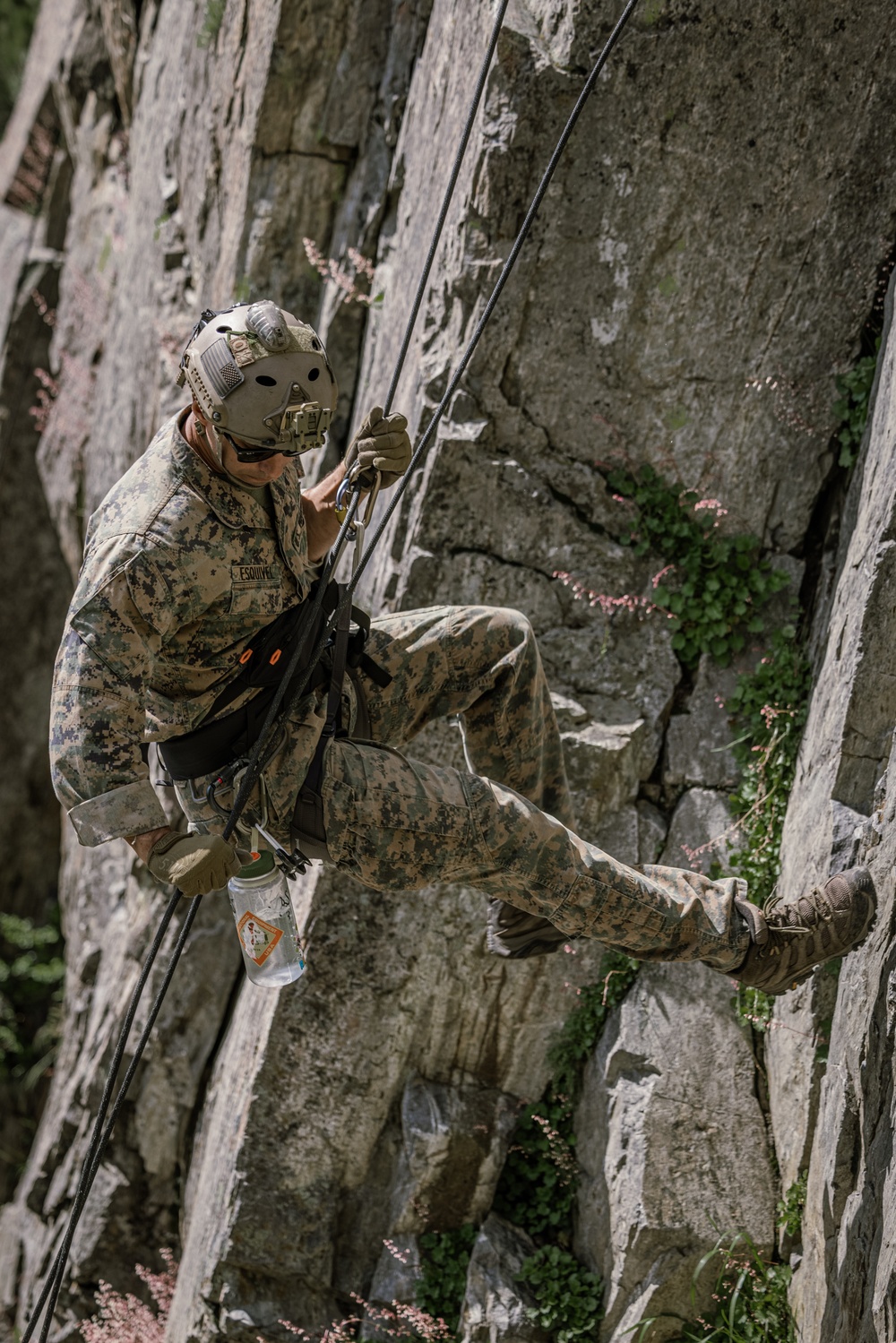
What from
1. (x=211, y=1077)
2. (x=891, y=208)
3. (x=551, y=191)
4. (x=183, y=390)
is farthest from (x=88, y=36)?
(x=211, y=1077)

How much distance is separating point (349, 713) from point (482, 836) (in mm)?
723

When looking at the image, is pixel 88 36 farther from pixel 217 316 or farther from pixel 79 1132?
pixel 79 1132

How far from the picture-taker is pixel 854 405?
5.27m

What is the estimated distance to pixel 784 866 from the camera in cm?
514

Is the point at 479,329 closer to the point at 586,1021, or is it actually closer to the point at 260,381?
the point at 260,381

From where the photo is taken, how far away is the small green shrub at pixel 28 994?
36.8 ft

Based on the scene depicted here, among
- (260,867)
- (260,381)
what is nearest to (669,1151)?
(260,867)

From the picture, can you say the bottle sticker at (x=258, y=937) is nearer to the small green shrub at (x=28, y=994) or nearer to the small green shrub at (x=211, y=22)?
the small green shrub at (x=211, y=22)

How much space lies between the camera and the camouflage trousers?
13.8ft

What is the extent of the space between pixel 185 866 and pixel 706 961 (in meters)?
2.06

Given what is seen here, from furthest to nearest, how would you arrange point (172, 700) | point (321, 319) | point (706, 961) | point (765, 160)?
point (321, 319) → point (765, 160) → point (706, 961) → point (172, 700)

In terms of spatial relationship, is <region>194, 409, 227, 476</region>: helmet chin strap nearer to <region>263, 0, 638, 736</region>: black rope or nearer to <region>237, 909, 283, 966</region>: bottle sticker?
<region>263, 0, 638, 736</region>: black rope

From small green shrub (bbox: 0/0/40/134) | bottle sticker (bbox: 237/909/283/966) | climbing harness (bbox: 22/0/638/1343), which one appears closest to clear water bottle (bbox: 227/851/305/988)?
bottle sticker (bbox: 237/909/283/966)

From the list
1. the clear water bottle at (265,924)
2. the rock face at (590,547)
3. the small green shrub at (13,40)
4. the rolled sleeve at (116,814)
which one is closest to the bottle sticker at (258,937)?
the clear water bottle at (265,924)
